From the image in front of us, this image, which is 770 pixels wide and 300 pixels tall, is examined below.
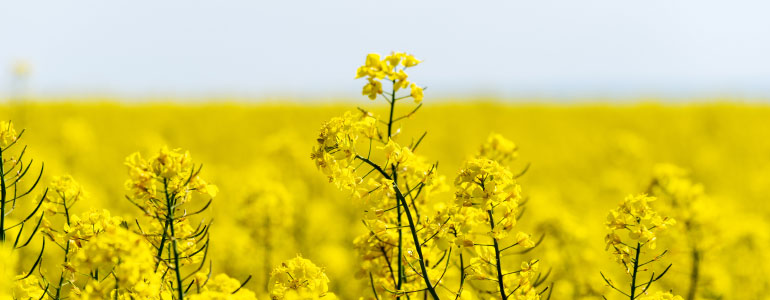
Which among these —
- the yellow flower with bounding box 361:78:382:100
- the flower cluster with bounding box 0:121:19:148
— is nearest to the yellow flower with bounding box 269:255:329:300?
the yellow flower with bounding box 361:78:382:100

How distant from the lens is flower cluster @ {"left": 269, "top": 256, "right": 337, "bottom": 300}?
7.80ft

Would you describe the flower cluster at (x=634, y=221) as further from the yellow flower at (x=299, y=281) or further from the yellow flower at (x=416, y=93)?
the yellow flower at (x=299, y=281)

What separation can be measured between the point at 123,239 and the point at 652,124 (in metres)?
18.6

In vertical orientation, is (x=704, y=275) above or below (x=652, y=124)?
below

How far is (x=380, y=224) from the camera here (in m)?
2.40

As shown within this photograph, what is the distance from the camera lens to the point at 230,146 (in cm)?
1591

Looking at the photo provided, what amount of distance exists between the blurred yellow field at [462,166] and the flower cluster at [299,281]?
1.18ft

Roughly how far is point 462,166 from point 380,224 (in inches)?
12.0

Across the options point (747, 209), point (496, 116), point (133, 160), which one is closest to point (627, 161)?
point (747, 209)

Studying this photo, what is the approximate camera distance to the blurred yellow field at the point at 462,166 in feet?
15.0

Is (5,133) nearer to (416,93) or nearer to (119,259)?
(119,259)

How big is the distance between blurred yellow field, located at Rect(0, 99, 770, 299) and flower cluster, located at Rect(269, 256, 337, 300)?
361 millimetres

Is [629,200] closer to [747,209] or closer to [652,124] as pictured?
[747,209]

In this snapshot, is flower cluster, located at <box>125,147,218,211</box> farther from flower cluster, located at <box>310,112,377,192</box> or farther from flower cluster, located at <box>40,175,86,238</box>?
flower cluster, located at <box>40,175,86,238</box>
